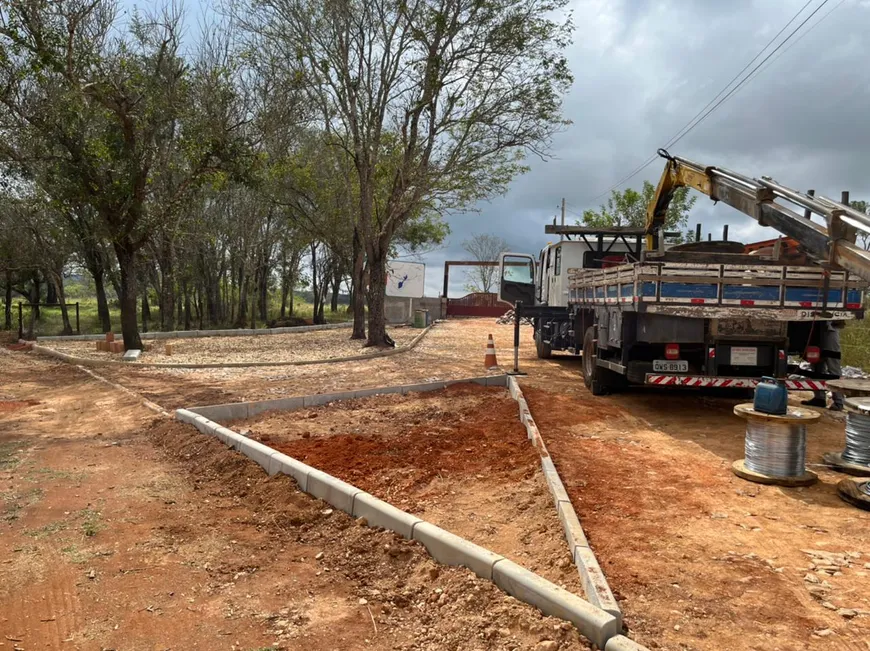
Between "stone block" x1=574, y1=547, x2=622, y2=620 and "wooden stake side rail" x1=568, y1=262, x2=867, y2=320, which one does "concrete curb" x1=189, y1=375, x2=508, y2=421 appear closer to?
"wooden stake side rail" x1=568, y1=262, x2=867, y2=320

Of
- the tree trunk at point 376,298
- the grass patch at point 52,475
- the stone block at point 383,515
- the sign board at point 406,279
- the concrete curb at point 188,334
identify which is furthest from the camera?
the sign board at point 406,279

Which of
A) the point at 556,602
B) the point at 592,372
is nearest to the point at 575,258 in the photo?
the point at 592,372

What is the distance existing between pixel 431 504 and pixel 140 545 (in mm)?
2190

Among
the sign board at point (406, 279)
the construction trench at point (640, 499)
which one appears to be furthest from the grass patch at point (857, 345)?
the sign board at point (406, 279)

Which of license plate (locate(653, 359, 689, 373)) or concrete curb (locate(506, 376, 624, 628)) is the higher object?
license plate (locate(653, 359, 689, 373))

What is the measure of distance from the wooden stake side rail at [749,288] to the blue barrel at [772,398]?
97.4 inches

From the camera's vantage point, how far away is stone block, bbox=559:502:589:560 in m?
4.20

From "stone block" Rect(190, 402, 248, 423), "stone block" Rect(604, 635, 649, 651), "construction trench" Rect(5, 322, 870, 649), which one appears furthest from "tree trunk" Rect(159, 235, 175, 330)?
"stone block" Rect(604, 635, 649, 651)

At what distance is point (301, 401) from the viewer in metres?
9.91

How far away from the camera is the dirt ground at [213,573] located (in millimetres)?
3447

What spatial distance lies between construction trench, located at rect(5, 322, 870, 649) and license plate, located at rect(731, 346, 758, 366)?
0.84 meters

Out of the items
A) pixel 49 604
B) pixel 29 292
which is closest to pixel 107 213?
pixel 49 604

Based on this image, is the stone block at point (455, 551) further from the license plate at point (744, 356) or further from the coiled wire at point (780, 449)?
the license plate at point (744, 356)

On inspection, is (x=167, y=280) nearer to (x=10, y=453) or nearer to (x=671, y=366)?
(x=10, y=453)
